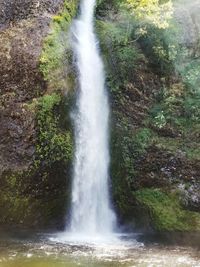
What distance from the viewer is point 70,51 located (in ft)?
40.0

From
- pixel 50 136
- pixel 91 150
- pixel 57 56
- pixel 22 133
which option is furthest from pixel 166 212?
pixel 57 56

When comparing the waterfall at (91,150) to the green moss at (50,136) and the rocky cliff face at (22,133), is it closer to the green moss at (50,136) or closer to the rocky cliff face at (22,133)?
the green moss at (50,136)

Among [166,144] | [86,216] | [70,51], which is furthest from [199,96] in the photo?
[86,216]

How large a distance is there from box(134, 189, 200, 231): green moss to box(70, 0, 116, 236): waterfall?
1.01 m

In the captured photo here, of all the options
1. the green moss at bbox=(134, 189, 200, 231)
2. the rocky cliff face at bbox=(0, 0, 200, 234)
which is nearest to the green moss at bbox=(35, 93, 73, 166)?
the rocky cliff face at bbox=(0, 0, 200, 234)

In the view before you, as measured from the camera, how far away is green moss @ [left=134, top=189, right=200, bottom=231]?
1017 cm

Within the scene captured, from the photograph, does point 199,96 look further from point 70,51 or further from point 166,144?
point 70,51

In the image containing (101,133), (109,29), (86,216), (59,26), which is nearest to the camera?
(86,216)

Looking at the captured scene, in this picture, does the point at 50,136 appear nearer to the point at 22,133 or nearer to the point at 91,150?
the point at 22,133

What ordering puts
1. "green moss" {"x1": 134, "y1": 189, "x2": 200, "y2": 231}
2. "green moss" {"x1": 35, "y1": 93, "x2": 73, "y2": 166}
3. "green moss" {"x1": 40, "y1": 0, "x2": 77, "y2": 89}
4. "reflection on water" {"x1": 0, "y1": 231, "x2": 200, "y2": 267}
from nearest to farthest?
"reflection on water" {"x1": 0, "y1": 231, "x2": 200, "y2": 267}, "green moss" {"x1": 134, "y1": 189, "x2": 200, "y2": 231}, "green moss" {"x1": 35, "y1": 93, "x2": 73, "y2": 166}, "green moss" {"x1": 40, "y1": 0, "x2": 77, "y2": 89}

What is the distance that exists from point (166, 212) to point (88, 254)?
8.52ft

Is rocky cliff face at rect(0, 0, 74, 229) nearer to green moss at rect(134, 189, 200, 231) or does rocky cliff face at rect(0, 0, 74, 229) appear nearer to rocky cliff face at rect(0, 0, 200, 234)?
rocky cliff face at rect(0, 0, 200, 234)

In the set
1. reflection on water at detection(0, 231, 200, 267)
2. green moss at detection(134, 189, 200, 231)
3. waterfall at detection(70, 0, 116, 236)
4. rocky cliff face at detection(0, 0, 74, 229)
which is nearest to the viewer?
reflection on water at detection(0, 231, 200, 267)

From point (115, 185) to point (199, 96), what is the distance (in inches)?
136
